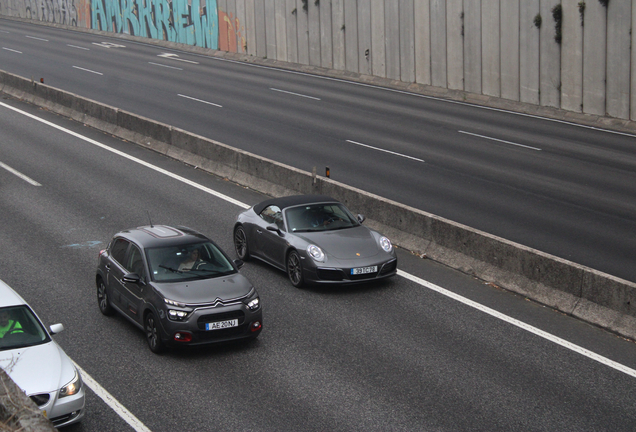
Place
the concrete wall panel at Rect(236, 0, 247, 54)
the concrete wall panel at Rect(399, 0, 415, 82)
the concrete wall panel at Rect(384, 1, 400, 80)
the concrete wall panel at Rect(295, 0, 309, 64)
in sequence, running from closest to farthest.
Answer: the concrete wall panel at Rect(399, 0, 415, 82) < the concrete wall panel at Rect(384, 1, 400, 80) < the concrete wall panel at Rect(295, 0, 309, 64) < the concrete wall panel at Rect(236, 0, 247, 54)

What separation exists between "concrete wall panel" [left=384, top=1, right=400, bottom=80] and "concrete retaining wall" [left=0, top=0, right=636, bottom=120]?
0.05 meters

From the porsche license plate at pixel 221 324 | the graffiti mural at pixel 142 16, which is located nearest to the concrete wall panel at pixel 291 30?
the graffiti mural at pixel 142 16

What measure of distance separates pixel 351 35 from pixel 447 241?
2613cm

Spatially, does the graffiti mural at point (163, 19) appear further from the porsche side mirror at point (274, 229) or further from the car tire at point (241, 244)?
the porsche side mirror at point (274, 229)

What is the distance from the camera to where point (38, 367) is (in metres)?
7.32

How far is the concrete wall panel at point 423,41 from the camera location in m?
33.6

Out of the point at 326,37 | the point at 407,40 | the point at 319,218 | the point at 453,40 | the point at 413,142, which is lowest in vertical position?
the point at 319,218

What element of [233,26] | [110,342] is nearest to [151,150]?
[110,342]

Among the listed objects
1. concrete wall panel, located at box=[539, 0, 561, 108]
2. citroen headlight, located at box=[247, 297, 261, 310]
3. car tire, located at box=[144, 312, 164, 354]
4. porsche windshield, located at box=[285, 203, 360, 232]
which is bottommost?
car tire, located at box=[144, 312, 164, 354]

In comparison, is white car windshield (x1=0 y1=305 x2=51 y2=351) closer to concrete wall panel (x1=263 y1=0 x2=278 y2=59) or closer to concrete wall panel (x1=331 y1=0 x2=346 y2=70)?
concrete wall panel (x1=331 y1=0 x2=346 y2=70)

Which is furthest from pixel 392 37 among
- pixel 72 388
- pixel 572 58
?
pixel 72 388

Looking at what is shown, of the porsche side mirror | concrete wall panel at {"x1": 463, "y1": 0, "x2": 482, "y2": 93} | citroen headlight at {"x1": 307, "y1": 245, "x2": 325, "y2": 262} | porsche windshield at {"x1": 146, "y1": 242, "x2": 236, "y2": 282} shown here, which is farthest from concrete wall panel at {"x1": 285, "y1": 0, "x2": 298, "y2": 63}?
porsche windshield at {"x1": 146, "y1": 242, "x2": 236, "y2": 282}

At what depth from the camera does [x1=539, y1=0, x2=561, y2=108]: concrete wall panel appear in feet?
93.6

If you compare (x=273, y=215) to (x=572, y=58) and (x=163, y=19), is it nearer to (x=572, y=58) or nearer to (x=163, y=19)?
(x=572, y=58)
